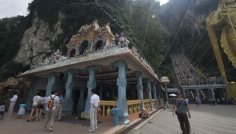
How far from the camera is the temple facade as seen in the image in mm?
6764

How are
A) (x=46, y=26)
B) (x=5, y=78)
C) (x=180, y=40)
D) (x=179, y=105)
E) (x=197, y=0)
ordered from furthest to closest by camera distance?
(x=180, y=40) < (x=197, y=0) < (x=46, y=26) < (x=5, y=78) < (x=179, y=105)

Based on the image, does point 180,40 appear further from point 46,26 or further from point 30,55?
point 30,55

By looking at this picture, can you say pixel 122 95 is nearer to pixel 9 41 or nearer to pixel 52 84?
pixel 52 84

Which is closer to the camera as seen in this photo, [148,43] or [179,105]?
[179,105]

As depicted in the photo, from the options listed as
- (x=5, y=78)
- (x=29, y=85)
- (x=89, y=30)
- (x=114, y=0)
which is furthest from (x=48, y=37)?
(x=89, y=30)

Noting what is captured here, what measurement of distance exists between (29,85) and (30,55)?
20.0 meters

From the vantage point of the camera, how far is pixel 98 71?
9812 millimetres

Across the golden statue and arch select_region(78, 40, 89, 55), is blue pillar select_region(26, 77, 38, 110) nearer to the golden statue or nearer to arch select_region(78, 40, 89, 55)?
arch select_region(78, 40, 89, 55)

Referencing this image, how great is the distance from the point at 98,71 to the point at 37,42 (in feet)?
84.3

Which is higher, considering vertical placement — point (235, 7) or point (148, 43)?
point (235, 7)

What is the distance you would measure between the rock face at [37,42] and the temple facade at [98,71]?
1804cm

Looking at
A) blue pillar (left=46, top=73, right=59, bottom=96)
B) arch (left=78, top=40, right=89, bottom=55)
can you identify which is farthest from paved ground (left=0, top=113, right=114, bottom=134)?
arch (left=78, top=40, right=89, bottom=55)

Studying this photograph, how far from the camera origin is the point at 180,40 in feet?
202

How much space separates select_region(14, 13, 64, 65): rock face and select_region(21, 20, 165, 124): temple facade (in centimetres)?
1804
